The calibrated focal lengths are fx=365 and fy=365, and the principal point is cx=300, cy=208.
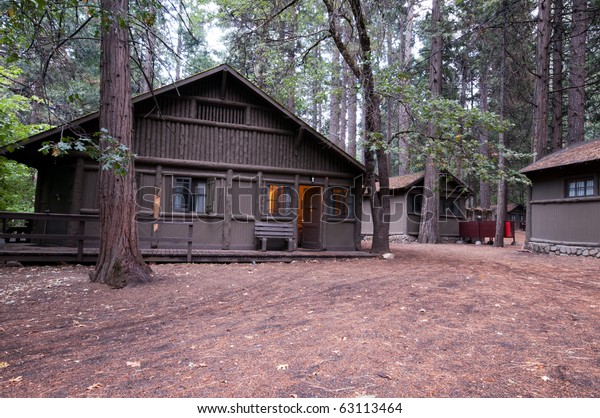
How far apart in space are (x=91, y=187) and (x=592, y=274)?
1329 cm

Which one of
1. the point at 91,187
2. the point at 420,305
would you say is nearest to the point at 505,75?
the point at 420,305

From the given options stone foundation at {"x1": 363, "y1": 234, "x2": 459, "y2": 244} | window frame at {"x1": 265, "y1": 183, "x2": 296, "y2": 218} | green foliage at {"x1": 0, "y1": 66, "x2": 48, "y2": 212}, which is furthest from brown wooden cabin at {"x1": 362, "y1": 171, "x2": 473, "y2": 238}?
green foliage at {"x1": 0, "y1": 66, "x2": 48, "y2": 212}

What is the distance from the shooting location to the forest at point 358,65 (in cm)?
593

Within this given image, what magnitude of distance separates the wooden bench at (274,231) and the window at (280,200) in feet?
1.53

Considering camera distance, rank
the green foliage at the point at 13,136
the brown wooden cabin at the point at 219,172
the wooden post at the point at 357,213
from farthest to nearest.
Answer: the wooden post at the point at 357,213 → the brown wooden cabin at the point at 219,172 → the green foliage at the point at 13,136

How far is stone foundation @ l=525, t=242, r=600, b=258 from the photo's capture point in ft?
39.2

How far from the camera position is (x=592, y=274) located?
8.60m

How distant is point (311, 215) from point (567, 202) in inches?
358

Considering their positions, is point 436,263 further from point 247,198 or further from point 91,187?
point 91,187

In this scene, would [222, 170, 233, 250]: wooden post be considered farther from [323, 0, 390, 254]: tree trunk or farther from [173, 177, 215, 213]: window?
[323, 0, 390, 254]: tree trunk

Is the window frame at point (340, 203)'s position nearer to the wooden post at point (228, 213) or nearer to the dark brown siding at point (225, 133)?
the dark brown siding at point (225, 133)

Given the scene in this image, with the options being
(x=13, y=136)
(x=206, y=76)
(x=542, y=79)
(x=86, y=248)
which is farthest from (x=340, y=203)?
(x=13, y=136)

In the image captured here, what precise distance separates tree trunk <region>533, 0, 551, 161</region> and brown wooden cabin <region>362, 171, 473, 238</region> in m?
6.21

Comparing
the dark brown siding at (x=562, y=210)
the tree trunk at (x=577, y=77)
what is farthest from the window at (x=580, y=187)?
the tree trunk at (x=577, y=77)
